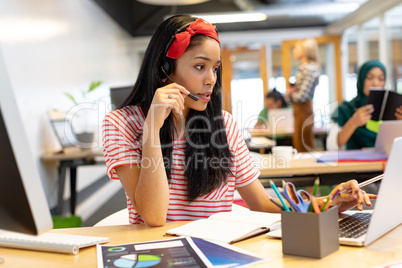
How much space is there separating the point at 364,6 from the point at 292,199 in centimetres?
847

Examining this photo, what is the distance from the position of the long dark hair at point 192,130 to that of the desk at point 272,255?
0.43 metres

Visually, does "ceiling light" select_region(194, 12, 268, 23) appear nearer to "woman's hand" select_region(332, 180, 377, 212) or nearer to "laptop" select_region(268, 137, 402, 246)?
"woman's hand" select_region(332, 180, 377, 212)

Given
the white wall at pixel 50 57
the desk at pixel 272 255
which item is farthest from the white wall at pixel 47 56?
the desk at pixel 272 255

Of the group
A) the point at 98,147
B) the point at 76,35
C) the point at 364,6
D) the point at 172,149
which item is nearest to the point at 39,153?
the point at 98,147

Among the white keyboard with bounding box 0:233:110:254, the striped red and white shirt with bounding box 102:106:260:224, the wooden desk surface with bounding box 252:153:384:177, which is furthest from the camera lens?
the wooden desk surface with bounding box 252:153:384:177

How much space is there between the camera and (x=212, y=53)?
5.38 feet

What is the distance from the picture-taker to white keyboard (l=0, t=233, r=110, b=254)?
3.60 feet

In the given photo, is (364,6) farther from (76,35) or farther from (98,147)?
(98,147)

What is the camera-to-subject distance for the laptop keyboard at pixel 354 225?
44.1 inches

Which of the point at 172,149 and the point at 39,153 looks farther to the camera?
the point at 39,153

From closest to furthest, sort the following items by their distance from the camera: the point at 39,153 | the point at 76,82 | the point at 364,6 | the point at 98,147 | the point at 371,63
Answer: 1. the point at 371,63
2. the point at 39,153
3. the point at 98,147
4. the point at 76,82
5. the point at 364,6

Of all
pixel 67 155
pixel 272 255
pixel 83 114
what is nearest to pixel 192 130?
pixel 272 255

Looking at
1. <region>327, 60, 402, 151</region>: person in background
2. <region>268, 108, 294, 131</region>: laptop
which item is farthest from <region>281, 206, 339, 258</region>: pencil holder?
<region>268, 108, 294, 131</region>: laptop

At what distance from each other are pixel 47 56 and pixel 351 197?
4397 mm
